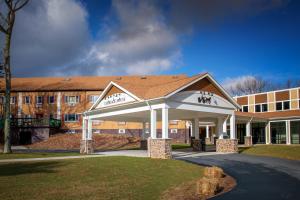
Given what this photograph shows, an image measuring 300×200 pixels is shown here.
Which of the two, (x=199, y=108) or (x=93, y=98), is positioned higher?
(x=93, y=98)

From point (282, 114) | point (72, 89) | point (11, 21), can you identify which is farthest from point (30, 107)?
point (282, 114)

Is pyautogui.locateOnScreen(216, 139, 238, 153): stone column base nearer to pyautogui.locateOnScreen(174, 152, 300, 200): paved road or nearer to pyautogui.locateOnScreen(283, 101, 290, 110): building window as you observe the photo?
pyautogui.locateOnScreen(174, 152, 300, 200): paved road

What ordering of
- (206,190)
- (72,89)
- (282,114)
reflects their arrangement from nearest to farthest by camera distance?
1. (206,190)
2. (282,114)
3. (72,89)

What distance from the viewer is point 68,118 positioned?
54562 mm

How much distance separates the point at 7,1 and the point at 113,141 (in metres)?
22.2

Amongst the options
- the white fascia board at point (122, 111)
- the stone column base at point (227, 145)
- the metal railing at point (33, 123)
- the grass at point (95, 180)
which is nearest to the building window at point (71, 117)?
the metal railing at point (33, 123)

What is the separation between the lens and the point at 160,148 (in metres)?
21.2

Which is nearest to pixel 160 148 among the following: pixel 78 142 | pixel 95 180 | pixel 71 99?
pixel 95 180

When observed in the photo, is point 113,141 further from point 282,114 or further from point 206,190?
point 206,190

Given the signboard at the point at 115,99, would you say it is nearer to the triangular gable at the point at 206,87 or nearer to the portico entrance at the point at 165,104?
the portico entrance at the point at 165,104

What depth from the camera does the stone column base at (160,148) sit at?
20953 millimetres

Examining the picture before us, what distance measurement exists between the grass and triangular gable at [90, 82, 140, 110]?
7.21 m

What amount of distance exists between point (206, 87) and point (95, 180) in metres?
13.7

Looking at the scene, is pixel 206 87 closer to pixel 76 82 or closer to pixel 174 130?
pixel 174 130
